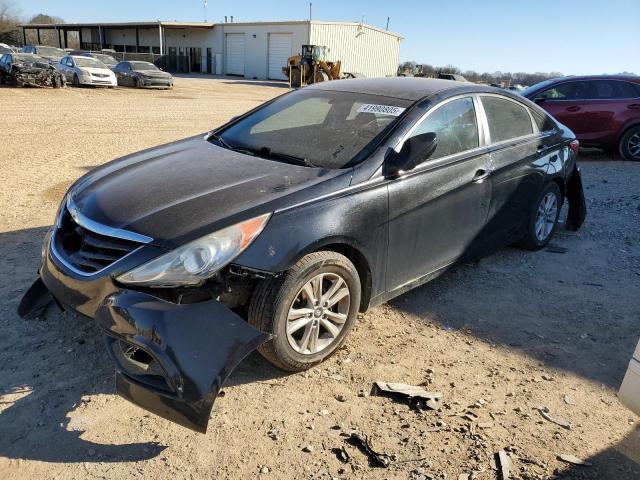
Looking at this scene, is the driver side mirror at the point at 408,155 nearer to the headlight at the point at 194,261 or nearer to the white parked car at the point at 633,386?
the headlight at the point at 194,261

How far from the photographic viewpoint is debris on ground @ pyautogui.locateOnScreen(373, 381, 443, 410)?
2.95 meters

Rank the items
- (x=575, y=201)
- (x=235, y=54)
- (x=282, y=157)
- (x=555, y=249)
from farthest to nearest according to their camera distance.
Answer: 1. (x=235, y=54)
2. (x=575, y=201)
3. (x=555, y=249)
4. (x=282, y=157)

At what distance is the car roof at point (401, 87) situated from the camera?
4004 mm

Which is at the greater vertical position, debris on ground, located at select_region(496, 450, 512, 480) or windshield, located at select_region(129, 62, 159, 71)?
windshield, located at select_region(129, 62, 159, 71)

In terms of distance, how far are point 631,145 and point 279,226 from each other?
10031 mm

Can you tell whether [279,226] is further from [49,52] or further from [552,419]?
[49,52]

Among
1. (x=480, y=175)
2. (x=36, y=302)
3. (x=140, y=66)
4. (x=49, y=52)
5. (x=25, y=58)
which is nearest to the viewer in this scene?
(x=36, y=302)

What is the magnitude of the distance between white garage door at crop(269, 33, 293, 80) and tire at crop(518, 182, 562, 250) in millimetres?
42445

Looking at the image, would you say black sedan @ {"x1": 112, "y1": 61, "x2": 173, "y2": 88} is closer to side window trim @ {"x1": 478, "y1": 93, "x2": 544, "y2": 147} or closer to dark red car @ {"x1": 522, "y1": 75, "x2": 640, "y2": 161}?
dark red car @ {"x1": 522, "y1": 75, "x2": 640, "y2": 161}

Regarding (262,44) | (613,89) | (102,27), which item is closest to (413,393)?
(613,89)

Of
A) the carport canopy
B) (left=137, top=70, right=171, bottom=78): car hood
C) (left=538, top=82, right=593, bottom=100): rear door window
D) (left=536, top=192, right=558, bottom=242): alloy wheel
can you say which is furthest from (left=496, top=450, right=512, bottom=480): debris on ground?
the carport canopy

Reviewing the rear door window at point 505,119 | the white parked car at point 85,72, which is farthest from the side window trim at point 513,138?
the white parked car at point 85,72

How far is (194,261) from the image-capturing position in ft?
8.66

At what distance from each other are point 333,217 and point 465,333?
140 centimetres
